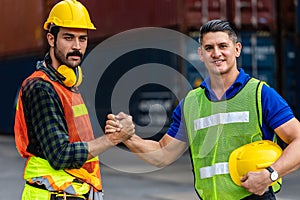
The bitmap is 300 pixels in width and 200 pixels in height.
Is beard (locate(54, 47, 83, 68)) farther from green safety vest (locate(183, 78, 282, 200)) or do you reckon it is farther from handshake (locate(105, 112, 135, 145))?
green safety vest (locate(183, 78, 282, 200))

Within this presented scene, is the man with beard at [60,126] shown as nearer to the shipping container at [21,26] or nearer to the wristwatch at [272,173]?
the wristwatch at [272,173]

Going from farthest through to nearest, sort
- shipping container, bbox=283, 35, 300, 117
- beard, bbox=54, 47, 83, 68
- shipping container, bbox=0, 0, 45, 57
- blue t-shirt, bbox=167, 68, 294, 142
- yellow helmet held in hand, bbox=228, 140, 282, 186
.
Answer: shipping container, bbox=0, 0, 45, 57 → shipping container, bbox=283, 35, 300, 117 → beard, bbox=54, 47, 83, 68 → blue t-shirt, bbox=167, 68, 294, 142 → yellow helmet held in hand, bbox=228, 140, 282, 186

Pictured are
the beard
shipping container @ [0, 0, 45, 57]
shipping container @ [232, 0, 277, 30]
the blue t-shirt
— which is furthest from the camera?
shipping container @ [0, 0, 45, 57]

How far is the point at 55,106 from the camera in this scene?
3.68m

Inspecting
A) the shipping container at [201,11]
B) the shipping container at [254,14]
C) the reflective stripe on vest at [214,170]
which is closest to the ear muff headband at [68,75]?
the reflective stripe on vest at [214,170]

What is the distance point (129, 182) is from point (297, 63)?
21.4ft

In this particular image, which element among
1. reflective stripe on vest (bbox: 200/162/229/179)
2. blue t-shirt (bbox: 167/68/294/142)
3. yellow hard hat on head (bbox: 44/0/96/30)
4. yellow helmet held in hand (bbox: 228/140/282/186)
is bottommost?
reflective stripe on vest (bbox: 200/162/229/179)

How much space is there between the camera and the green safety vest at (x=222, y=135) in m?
3.81

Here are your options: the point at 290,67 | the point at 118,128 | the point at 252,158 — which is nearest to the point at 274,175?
the point at 252,158

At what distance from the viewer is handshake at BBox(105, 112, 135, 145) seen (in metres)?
3.85

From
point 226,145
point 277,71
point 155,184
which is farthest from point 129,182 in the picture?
point 226,145

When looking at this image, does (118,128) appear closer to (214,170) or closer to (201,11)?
(214,170)

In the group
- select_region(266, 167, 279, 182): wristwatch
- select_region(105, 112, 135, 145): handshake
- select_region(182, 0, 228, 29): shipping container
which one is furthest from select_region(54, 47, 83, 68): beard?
select_region(182, 0, 228, 29): shipping container

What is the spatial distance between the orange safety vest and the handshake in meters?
0.10
